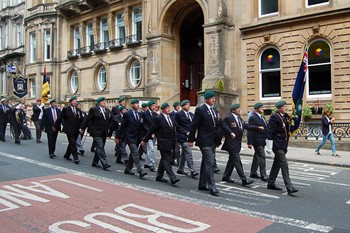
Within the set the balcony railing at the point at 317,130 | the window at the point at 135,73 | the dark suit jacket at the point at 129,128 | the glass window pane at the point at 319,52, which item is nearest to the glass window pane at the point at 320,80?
the glass window pane at the point at 319,52

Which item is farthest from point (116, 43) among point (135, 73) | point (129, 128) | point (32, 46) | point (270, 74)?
point (129, 128)

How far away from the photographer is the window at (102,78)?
3222cm

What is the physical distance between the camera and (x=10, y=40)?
148 ft

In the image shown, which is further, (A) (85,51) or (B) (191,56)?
(A) (85,51)

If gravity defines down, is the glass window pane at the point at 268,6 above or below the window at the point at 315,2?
above

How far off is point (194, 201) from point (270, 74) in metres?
15.7

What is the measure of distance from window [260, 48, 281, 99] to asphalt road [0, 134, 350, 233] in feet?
34.7

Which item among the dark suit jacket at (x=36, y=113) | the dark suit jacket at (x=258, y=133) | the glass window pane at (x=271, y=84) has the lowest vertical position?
the dark suit jacket at (x=258, y=133)

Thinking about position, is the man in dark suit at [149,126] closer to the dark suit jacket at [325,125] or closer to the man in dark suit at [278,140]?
the man in dark suit at [278,140]

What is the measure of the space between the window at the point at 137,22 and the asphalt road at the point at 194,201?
19459 millimetres

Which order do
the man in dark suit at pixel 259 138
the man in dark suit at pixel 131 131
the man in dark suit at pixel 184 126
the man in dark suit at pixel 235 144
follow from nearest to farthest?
the man in dark suit at pixel 235 144 → the man in dark suit at pixel 259 138 → the man in dark suit at pixel 131 131 → the man in dark suit at pixel 184 126

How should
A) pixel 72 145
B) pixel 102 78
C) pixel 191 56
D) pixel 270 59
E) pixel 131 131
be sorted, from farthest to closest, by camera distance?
pixel 102 78 < pixel 191 56 < pixel 270 59 < pixel 72 145 < pixel 131 131

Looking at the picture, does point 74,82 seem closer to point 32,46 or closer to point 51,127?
point 32,46

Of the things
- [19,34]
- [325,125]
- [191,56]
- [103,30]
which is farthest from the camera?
[19,34]
